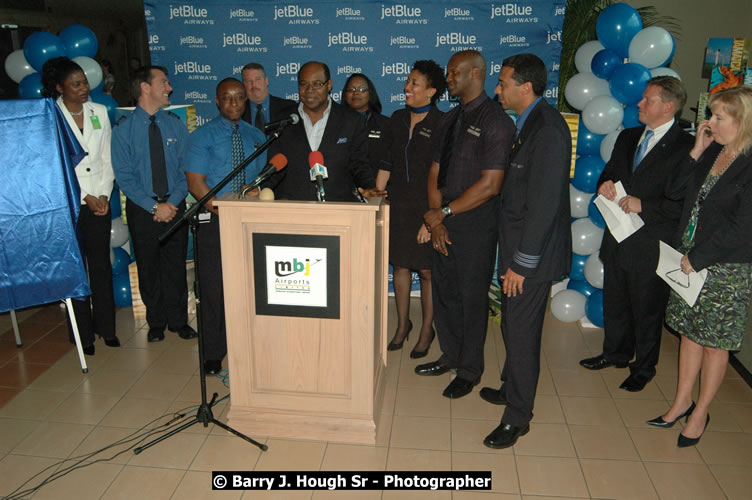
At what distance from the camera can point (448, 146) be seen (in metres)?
3.40

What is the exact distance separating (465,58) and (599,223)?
1.90 metres

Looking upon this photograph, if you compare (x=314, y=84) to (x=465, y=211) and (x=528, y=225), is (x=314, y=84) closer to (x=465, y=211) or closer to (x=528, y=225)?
(x=465, y=211)

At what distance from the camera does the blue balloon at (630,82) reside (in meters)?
3.91

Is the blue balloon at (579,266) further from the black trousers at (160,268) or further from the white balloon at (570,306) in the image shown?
the black trousers at (160,268)

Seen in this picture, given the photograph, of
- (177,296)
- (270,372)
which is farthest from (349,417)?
(177,296)

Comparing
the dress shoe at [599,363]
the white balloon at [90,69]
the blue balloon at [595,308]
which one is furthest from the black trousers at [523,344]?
the white balloon at [90,69]

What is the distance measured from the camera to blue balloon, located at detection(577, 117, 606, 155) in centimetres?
437

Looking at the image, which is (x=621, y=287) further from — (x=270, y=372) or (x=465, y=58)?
(x=270, y=372)

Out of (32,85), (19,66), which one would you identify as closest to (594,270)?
(32,85)

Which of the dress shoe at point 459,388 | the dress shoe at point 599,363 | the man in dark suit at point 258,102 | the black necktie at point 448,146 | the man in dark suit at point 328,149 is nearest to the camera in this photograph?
the black necktie at point 448,146

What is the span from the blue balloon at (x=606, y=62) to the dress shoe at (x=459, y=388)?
244 cm

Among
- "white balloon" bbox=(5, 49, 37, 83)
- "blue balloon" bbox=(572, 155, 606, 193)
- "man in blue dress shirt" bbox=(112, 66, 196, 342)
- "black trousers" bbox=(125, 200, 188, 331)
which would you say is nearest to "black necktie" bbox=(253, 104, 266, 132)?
"man in blue dress shirt" bbox=(112, 66, 196, 342)

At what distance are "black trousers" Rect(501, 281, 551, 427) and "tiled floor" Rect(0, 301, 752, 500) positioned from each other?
201mm

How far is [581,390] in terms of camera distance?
3701mm
